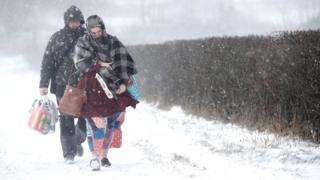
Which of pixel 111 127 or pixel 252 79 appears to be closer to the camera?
pixel 111 127

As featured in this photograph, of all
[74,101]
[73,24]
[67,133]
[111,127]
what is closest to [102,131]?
[111,127]

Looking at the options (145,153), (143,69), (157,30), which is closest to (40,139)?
(145,153)

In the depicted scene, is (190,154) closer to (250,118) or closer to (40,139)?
(250,118)

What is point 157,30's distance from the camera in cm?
8156

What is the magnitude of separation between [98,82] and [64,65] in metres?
0.94

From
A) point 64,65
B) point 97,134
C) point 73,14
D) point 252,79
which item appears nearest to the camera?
point 97,134

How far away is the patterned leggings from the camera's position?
29.7 feet

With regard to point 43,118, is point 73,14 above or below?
above

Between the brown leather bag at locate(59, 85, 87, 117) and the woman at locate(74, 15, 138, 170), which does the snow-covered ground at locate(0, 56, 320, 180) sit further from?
the brown leather bag at locate(59, 85, 87, 117)

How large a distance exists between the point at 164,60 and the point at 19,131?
5563 millimetres

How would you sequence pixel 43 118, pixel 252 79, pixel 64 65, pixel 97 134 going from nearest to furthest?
pixel 97 134
pixel 64 65
pixel 43 118
pixel 252 79

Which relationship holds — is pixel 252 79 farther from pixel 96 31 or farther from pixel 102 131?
pixel 96 31

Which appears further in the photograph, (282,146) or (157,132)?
(157,132)

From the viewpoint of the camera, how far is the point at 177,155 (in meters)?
10.0
